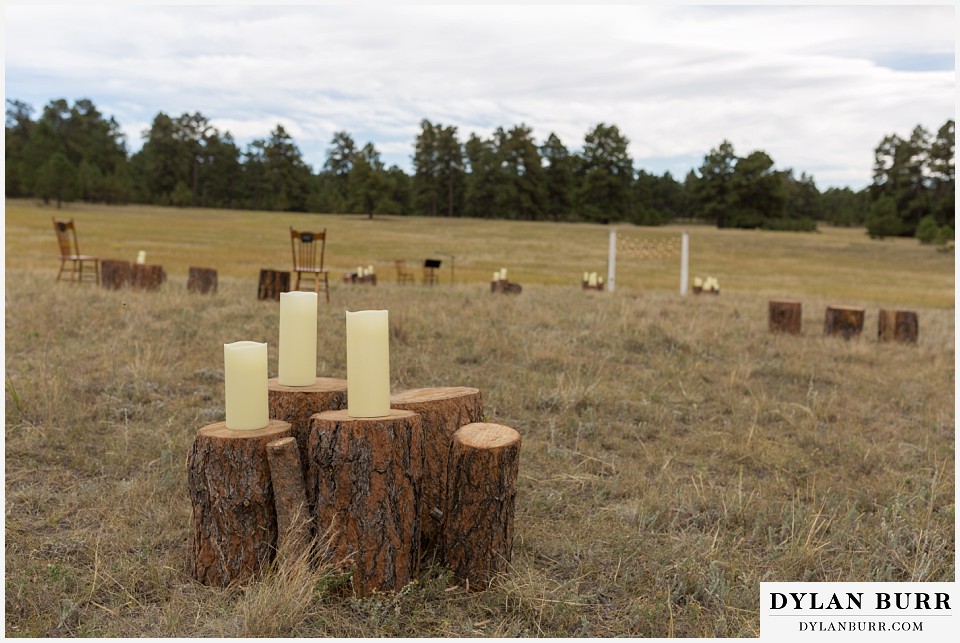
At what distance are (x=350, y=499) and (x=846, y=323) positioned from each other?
8175 mm

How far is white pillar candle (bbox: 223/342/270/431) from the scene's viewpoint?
2.85 meters

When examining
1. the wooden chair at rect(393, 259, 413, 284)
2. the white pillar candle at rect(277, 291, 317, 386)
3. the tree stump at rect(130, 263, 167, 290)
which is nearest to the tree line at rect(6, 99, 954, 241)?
the wooden chair at rect(393, 259, 413, 284)

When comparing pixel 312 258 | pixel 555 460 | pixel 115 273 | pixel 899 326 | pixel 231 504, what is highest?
pixel 312 258

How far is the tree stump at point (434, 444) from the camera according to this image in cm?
312

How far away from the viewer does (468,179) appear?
38.5m

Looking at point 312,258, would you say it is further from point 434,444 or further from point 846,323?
point 434,444

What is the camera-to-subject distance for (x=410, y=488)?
2.80 m

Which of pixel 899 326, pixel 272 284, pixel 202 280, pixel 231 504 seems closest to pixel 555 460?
pixel 231 504

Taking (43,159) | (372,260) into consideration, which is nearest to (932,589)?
(372,260)

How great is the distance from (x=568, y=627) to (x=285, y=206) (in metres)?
40.6

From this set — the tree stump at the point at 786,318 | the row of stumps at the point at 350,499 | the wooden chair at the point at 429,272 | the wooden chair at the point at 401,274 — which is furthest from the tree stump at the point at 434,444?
the wooden chair at the point at 401,274

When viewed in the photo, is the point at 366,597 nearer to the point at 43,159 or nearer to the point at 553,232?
the point at 553,232

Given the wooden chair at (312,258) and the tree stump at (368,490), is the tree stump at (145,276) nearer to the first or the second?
the wooden chair at (312,258)

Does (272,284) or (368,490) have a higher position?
(272,284)
